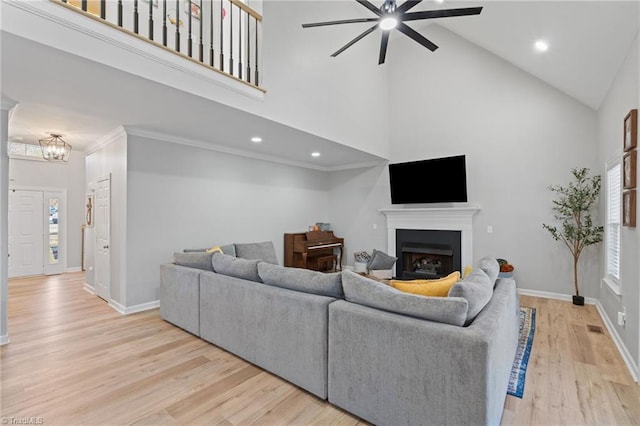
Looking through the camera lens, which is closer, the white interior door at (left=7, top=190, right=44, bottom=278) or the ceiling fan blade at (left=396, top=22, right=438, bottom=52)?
the ceiling fan blade at (left=396, top=22, right=438, bottom=52)

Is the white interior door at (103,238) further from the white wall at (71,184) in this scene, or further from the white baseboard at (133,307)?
the white wall at (71,184)

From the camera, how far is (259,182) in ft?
20.1

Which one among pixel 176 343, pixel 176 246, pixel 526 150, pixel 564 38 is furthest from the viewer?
pixel 526 150

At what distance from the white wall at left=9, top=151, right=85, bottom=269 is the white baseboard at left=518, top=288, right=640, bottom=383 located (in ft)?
30.8

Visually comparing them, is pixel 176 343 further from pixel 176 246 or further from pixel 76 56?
pixel 76 56

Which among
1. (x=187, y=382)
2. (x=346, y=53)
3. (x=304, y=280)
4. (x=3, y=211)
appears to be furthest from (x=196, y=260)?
(x=346, y=53)

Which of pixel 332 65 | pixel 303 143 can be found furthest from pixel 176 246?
pixel 332 65

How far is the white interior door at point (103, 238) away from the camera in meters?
4.69

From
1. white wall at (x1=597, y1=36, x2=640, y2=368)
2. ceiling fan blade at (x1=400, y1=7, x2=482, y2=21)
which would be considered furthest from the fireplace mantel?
ceiling fan blade at (x1=400, y1=7, x2=482, y2=21)

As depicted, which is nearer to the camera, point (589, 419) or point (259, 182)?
point (589, 419)

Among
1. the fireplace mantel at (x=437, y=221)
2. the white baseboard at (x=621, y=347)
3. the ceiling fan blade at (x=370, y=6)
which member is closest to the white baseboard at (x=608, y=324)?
the white baseboard at (x=621, y=347)

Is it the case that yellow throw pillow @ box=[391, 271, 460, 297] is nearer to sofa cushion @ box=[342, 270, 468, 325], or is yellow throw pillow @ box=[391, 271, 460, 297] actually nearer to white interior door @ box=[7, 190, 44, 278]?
sofa cushion @ box=[342, 270, 468, 325]

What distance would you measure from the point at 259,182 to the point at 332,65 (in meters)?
2.54

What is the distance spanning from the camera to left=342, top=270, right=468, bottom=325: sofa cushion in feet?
5.77
